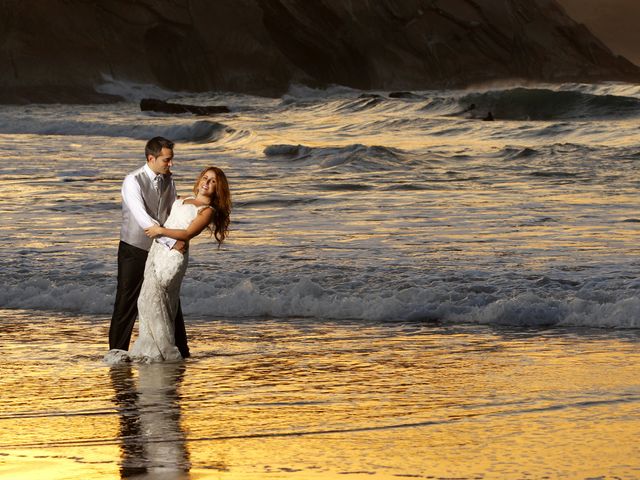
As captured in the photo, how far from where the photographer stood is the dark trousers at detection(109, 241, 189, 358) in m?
8.76

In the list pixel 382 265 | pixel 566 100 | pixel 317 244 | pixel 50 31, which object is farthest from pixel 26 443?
pixel 50 31

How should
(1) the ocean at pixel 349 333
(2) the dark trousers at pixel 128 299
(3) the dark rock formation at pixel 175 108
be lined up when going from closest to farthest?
1. (1) the ocean at pixel 349 333
2. (2) the dark trousers at pixel 128 299
3. (3) the dark rock formation at pixel 175 108

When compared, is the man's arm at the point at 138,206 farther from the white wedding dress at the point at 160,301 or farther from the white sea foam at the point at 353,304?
the white sea foam at the point at 353,304

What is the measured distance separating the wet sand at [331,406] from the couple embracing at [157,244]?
19cm

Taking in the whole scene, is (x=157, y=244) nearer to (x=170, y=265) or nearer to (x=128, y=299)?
(x=170, y=265)

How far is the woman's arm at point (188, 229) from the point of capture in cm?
831

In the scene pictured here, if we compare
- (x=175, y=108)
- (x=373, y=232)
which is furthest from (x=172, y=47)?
(x=373, y=232)

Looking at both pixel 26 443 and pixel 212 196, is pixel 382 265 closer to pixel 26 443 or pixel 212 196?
pixel 212 196

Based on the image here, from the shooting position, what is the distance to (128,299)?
8.84m

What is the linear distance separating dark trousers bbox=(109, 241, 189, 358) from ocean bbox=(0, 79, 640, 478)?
247mm

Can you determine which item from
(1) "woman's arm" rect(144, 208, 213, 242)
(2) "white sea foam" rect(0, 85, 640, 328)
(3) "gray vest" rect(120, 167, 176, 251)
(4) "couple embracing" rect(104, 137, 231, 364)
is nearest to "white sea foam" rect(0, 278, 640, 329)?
(2) "white sea foam" rect(0, 85, 640, 328)

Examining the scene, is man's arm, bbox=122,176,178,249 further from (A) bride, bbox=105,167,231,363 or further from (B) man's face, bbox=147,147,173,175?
(B) man's face, bbox=147,147,173,175

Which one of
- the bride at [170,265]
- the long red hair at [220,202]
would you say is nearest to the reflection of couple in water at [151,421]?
the bride at [170,265]

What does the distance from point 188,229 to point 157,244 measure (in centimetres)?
27
